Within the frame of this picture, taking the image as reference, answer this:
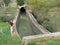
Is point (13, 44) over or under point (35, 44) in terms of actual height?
under

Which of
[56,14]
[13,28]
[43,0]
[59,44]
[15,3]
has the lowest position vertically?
[15,3]

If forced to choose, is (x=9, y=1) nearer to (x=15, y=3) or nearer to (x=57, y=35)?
(x=15, y=3)

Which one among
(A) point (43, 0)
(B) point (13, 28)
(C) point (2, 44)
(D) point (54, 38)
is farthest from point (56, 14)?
(D) point (54, 38)

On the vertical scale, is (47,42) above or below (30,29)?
above

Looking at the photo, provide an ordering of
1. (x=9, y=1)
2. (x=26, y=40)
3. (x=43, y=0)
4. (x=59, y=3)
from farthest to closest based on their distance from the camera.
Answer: (x=9, y=1) → (x=59, y=3) → (x=43, y=0) → (x=26, y=40)

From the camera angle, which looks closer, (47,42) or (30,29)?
(47,42)

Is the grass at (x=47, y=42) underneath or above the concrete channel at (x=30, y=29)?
above

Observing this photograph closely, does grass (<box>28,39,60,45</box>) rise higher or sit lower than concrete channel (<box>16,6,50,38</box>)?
higher

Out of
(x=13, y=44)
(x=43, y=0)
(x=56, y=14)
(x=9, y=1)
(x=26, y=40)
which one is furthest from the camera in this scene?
(x=9, y=1)

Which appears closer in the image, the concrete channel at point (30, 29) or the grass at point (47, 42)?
the grass at point (47, 42)

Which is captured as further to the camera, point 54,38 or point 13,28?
point 13,28

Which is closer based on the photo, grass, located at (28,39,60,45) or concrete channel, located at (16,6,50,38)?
grass, located at (28,39,60,45)
